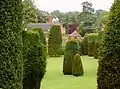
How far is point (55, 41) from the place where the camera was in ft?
126

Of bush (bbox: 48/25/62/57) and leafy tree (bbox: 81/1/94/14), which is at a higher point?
leafy tree (bbox: 81/1/94/14)

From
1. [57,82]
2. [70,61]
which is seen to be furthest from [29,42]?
[70,61]

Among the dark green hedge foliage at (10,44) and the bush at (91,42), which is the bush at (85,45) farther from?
the dark green hedge foliage at (10,44)

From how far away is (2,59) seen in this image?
6.73 meters

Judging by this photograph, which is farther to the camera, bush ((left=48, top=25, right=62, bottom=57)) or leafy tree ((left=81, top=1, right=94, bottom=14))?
leafy tree ((left=81, top=1, right=94, bottom=14))

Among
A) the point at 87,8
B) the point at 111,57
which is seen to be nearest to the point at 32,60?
the point at 111,57

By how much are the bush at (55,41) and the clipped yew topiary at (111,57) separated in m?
29.9

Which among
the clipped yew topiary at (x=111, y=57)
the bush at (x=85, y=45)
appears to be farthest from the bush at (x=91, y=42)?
the clipped yew topiary at (x=111, y=57)

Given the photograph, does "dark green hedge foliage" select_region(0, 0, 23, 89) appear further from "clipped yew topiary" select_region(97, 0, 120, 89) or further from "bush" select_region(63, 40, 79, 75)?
"bush" select_region(63, 40, 79, 75)

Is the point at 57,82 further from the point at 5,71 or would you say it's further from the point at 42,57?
the point at 5,71

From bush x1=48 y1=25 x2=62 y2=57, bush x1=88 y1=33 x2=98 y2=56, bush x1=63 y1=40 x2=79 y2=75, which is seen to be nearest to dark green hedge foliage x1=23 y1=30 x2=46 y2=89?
bush x1=63 y1=40 x2=79 y2=75

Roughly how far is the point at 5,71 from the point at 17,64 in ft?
1.23

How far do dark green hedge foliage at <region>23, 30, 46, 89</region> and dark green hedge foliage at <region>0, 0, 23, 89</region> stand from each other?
3169 millimetres

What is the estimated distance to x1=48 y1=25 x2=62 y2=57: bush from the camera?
3797cm
